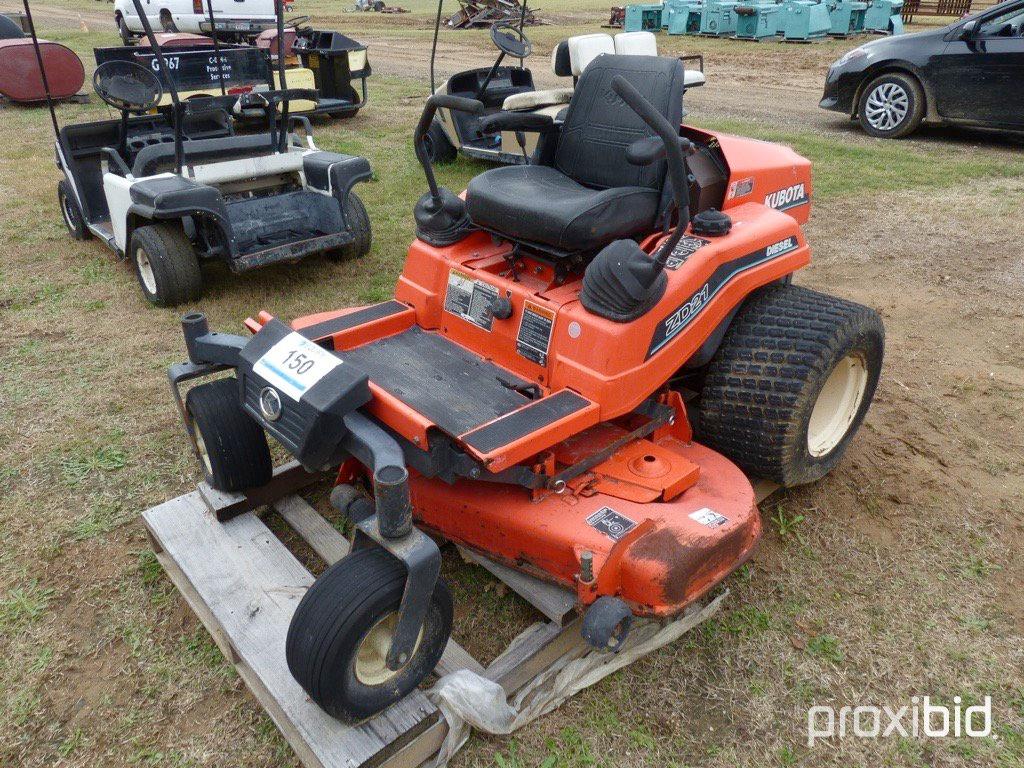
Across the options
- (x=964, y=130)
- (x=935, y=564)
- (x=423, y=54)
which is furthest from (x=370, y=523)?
(x=423, y=54)

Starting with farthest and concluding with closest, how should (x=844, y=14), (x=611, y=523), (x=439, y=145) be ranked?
(x=844, y=14)
(x=439, y=145)
(x=611, y=523)

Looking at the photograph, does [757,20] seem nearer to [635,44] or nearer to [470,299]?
[635,44]

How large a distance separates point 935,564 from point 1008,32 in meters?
6.57

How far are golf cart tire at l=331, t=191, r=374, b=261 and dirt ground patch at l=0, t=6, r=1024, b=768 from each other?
0.13m

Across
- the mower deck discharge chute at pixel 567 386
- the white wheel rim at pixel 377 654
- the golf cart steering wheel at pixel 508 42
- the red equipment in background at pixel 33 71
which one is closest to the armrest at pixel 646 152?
the mower deck discharge chute at pixel 567 386

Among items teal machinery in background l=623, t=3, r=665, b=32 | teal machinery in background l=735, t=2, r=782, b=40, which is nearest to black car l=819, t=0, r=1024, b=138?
teal machinery in background l=735, t=2, r=782, b=40

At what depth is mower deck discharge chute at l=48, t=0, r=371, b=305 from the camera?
434 centimetres

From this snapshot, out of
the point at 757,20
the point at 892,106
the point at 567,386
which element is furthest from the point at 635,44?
the point at 757,20

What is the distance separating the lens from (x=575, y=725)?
215cm

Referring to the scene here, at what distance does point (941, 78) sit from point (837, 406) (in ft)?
19.9

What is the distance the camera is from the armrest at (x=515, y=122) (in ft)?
10.1

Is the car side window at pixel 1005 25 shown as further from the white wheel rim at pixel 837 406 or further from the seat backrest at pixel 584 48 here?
the white wheel rim at pixel 837 406

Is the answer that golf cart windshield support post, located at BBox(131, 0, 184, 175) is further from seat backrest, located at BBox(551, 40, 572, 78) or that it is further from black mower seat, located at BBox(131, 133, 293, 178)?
seat backrest, located at BBox(551, 40, 572, 78)

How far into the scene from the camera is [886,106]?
814cm
